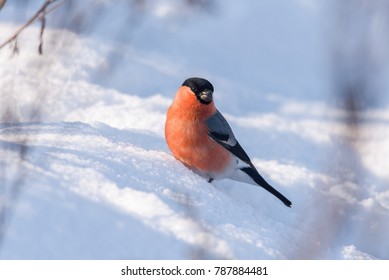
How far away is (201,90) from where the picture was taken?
4.19 m

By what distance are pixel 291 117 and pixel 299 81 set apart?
1202mm

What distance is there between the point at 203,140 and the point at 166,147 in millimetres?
468

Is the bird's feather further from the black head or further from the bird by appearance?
the black head

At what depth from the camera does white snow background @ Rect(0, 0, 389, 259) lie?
2.28 m

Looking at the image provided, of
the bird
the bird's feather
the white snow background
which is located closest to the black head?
the bird

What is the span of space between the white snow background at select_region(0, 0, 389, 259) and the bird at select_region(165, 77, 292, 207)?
0.13 meters

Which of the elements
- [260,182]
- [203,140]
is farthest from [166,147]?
[260,182]

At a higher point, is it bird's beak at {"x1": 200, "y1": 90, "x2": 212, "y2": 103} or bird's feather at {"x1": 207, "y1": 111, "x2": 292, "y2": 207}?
bird's beak at {"x1": 200, "y1": 90, "x2": 212, "y2": 103}

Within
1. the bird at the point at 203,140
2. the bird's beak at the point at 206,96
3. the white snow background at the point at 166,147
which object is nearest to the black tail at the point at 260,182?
the bird at the point at 203,140

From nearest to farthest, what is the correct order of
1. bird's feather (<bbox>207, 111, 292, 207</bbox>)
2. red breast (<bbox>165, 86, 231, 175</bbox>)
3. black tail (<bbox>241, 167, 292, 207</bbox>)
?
red breast (<bbox>165, 86, 231, 175</bbox>)
bird's feather (<bbox>207, 111, 292, 207</bbox>)
black tail (<bbox>241, 167, 292, 207</bbox>)

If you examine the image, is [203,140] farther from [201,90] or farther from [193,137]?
[201,90]
